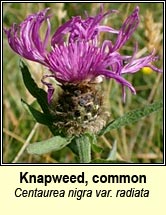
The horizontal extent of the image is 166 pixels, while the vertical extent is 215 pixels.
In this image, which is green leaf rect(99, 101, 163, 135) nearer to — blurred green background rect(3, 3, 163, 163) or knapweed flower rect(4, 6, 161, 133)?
knapweed flower rect(4, 6, 161, 133)

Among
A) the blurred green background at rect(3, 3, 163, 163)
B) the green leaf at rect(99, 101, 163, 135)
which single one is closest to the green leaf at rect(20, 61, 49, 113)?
the green leaf at rect(99, 101, 163, 135)

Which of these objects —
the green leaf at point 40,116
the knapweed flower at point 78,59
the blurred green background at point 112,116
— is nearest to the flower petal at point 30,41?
the knapweed flower at point 78,59

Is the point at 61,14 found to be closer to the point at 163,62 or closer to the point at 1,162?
the point at 163,62

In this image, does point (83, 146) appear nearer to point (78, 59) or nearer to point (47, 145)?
point (47, 145)

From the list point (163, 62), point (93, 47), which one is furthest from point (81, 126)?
point (163, 62)

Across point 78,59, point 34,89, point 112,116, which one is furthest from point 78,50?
point 112,116
